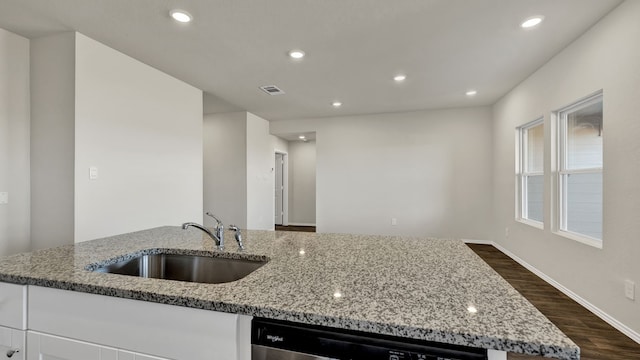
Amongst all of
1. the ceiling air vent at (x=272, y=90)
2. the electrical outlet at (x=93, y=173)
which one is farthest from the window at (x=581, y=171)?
the electrical outlet at (x=93, y=173)

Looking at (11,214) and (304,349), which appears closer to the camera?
(304,349)

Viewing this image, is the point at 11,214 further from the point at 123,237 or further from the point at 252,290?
the point at 252,290

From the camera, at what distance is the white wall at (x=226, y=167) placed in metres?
5.26

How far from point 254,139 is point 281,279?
16.1 feet

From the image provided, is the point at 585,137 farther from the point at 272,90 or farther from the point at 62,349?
the point at 62,349

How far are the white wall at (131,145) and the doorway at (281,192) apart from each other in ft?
12.0

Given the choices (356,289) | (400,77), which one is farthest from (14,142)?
(400,77)

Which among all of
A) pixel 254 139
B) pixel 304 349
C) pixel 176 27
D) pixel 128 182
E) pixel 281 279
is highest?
pixel 176 27

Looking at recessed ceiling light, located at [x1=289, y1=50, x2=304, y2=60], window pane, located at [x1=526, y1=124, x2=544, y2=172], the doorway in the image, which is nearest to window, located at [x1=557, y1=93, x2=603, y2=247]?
window pane, located at [x1=526, y1=124, x2=544, y2=172]

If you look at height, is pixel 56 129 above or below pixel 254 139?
below

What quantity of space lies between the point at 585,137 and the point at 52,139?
5.03m

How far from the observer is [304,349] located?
0.76 m

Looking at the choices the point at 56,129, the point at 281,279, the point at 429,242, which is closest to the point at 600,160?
the point at 429,242

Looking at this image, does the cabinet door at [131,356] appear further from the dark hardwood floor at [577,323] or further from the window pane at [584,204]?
the window pane at [584,204]
